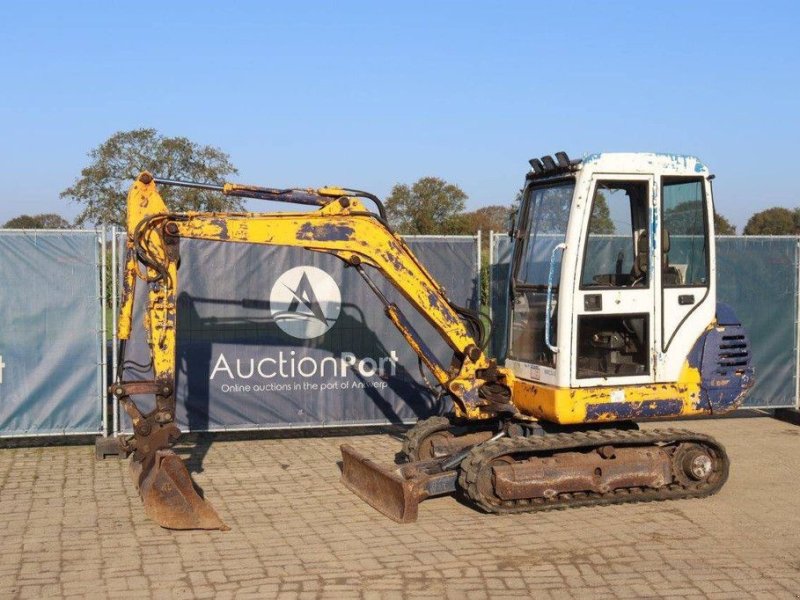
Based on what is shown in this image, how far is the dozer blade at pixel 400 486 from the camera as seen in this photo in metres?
8.02

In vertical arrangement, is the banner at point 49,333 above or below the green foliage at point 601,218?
below

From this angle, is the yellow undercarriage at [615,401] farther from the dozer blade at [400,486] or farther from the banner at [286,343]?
the banner at [286,343]

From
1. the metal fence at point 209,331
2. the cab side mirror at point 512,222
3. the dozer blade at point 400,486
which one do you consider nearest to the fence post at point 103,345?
the metal fence at point 209,331

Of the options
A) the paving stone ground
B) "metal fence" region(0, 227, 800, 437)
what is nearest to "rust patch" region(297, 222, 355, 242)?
the paving stone ground

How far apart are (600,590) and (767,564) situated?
1.44m

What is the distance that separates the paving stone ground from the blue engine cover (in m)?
0.94

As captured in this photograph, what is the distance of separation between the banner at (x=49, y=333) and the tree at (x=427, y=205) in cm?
3259

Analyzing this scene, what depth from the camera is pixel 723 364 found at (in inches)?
349

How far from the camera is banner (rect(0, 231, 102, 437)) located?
10.7 meters

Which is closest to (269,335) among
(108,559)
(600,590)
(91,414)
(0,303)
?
(91,414)

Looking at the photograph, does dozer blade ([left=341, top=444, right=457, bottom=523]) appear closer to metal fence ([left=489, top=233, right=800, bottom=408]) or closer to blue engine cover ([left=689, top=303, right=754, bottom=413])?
blue engine cover ([left=689, top=303, right=754, bottom=413])

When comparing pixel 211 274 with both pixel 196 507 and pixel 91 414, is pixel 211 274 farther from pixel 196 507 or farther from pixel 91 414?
pixel 196 507

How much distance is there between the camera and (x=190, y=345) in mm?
11180

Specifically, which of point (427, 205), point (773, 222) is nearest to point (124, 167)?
point (427, 205)
